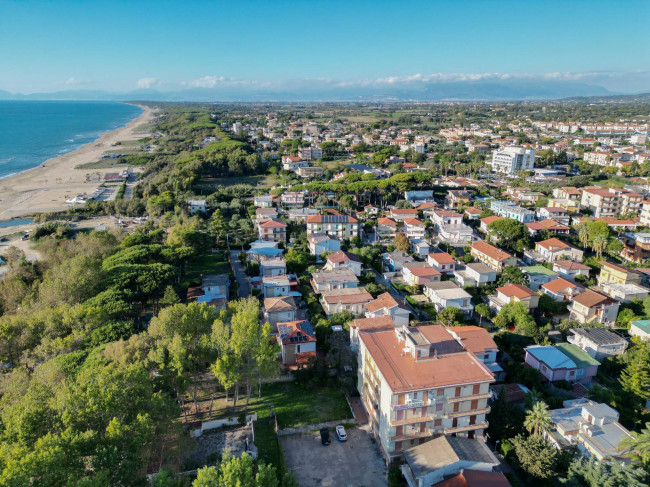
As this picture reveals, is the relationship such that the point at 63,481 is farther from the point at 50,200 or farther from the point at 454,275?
the point at 50,200

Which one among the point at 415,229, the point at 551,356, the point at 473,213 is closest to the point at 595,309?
the point at 551,356

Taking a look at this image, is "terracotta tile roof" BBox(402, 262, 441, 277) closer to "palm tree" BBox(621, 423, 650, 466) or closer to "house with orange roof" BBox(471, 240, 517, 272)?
"house with orange roof" BBox(471, 240, 517, 272)

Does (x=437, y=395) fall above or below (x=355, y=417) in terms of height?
above

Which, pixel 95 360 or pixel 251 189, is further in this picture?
pixel 251 189

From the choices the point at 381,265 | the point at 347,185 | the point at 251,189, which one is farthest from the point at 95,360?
the point at 251,189

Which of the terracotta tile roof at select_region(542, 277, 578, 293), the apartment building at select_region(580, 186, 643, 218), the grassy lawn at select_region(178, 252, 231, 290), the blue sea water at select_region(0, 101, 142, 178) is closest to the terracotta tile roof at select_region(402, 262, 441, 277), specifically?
the terracotta tile roof at select_region(542, 277, 578, 293)
